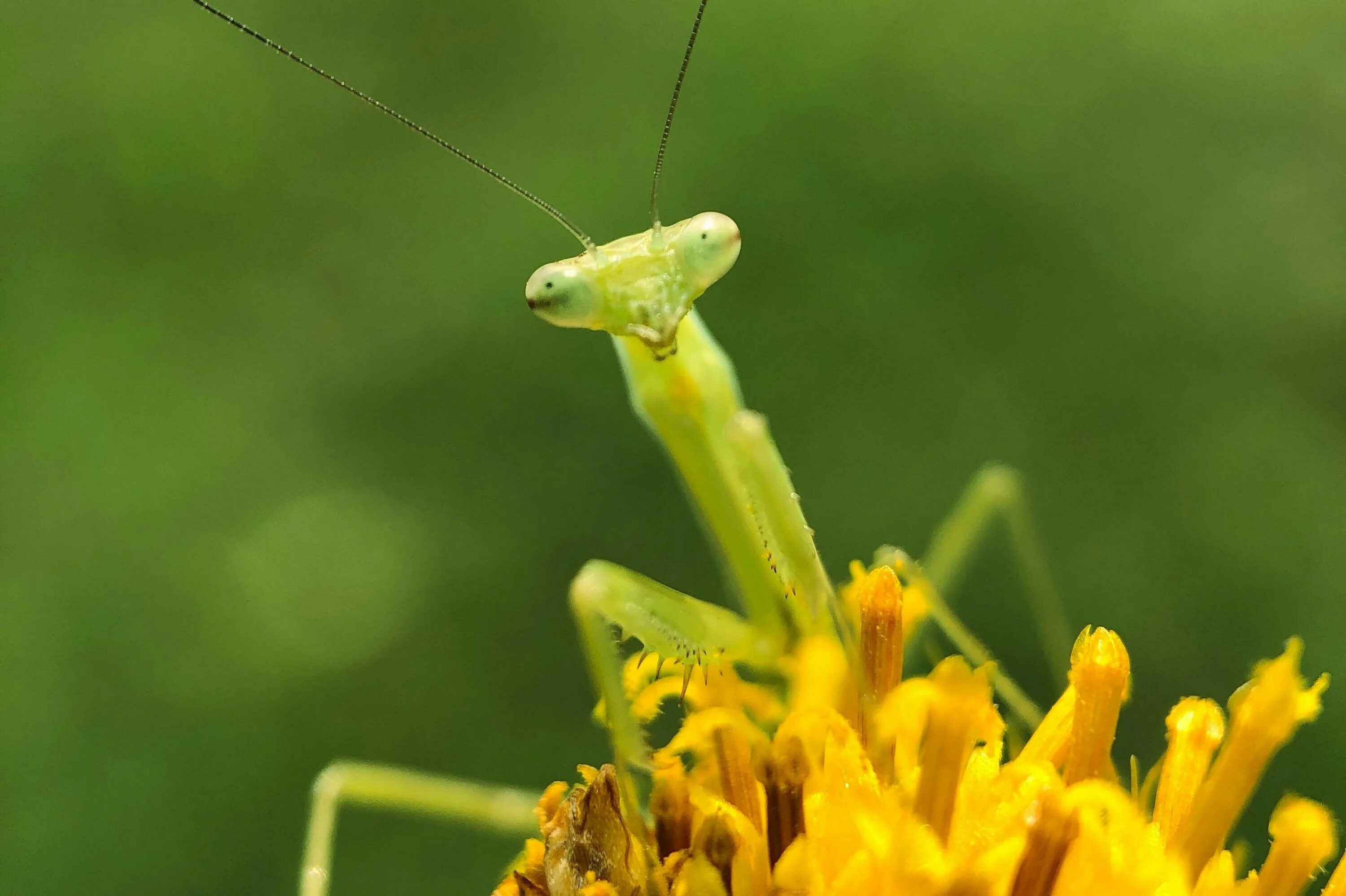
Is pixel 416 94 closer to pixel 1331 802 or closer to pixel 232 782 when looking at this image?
pixel 232 782

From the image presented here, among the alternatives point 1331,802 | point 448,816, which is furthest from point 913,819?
point 1331,802

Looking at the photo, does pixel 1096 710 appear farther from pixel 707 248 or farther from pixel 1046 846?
pixel 707 248

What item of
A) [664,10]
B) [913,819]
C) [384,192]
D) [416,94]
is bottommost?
[913,819]

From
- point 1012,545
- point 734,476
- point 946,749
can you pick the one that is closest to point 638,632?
point 734,476

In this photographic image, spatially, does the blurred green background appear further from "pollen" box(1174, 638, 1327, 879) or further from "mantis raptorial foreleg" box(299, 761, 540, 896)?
"pollen" box(1174, 638, 1327, 879)

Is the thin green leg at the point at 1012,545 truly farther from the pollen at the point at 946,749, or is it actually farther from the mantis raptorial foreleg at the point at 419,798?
the pollen at the point at 946,749

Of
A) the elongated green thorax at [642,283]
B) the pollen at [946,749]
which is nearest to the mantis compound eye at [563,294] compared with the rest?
the elongated green thorax at [642,283]
